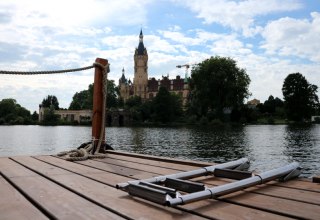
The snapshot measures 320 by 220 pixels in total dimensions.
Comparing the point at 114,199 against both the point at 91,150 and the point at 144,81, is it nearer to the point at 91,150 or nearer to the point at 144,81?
the point at 91,150

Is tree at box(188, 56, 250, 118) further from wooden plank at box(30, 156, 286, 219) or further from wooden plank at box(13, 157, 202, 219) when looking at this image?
wooden plank at box(30, 156, 286, 219)

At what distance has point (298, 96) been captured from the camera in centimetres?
7569

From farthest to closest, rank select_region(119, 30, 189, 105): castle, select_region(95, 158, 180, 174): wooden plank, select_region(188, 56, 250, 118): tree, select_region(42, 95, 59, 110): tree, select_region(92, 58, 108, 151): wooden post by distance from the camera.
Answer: select_region(119, 30, 189, 105): castle → select_region(42, 95, 59, 110): tree → select_region(188, 56, 250, 118): tree → select_region(92, 58, 108, 151): wooden post → select_region(95, 158, 180, 174): wooden plank

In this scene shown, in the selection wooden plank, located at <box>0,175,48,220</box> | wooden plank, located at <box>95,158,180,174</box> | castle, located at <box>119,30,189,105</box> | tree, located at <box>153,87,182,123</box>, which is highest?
castle, located at <box>119,30,189,105</box>

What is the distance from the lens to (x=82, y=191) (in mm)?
3076

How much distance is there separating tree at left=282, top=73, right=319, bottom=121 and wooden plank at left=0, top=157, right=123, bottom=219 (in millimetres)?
77612

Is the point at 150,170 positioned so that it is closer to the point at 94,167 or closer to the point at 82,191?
the point at 94,167

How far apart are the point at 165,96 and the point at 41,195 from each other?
89430 mm

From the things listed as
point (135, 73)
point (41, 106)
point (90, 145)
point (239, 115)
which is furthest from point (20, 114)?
point (90, 145)

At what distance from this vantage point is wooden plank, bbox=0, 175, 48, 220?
7.63ft

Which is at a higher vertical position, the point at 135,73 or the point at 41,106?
the point at 135,73

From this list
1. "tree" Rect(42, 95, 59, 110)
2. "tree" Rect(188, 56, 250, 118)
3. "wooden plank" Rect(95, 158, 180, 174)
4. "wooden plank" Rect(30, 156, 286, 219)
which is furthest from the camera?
"tree" Rect(42, 95, 59, 110)

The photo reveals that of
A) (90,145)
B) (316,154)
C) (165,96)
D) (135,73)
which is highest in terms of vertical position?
(135,73)

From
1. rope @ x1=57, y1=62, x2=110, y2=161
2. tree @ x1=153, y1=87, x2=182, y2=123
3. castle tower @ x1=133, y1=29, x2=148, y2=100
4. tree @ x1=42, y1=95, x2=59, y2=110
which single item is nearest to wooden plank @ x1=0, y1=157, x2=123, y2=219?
rope @ x1=57, y1=62, x2=110, y2=161
